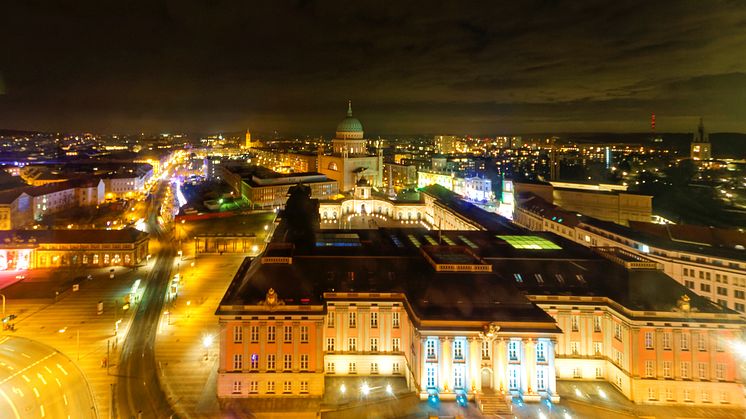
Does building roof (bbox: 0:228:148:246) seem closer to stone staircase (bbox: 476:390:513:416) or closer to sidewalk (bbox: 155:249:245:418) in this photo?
sidewalk (bbox: 155:249:245:418)

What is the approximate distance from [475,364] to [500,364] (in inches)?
67.1

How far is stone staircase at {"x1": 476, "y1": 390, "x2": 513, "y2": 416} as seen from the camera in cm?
2753

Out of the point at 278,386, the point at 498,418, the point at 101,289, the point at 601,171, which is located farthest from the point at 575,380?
the point at 601,171

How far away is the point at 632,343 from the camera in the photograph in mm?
30812

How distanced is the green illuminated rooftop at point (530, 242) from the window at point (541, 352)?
17550mm

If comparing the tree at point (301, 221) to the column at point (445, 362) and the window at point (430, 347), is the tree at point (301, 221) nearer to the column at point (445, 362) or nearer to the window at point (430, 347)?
the window at point (430, 347)

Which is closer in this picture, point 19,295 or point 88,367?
point 88,367

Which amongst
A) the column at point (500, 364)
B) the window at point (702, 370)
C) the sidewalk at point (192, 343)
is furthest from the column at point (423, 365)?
the window at point (702, 370)

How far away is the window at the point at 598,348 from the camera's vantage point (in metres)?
33.7

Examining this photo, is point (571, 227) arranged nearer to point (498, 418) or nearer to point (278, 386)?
point (498, 418)

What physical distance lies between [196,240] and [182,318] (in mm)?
25701

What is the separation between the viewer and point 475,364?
29422 mm

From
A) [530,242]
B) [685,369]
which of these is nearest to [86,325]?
[530,242]

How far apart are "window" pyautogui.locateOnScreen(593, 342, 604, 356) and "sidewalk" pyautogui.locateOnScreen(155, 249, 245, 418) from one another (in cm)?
2801
